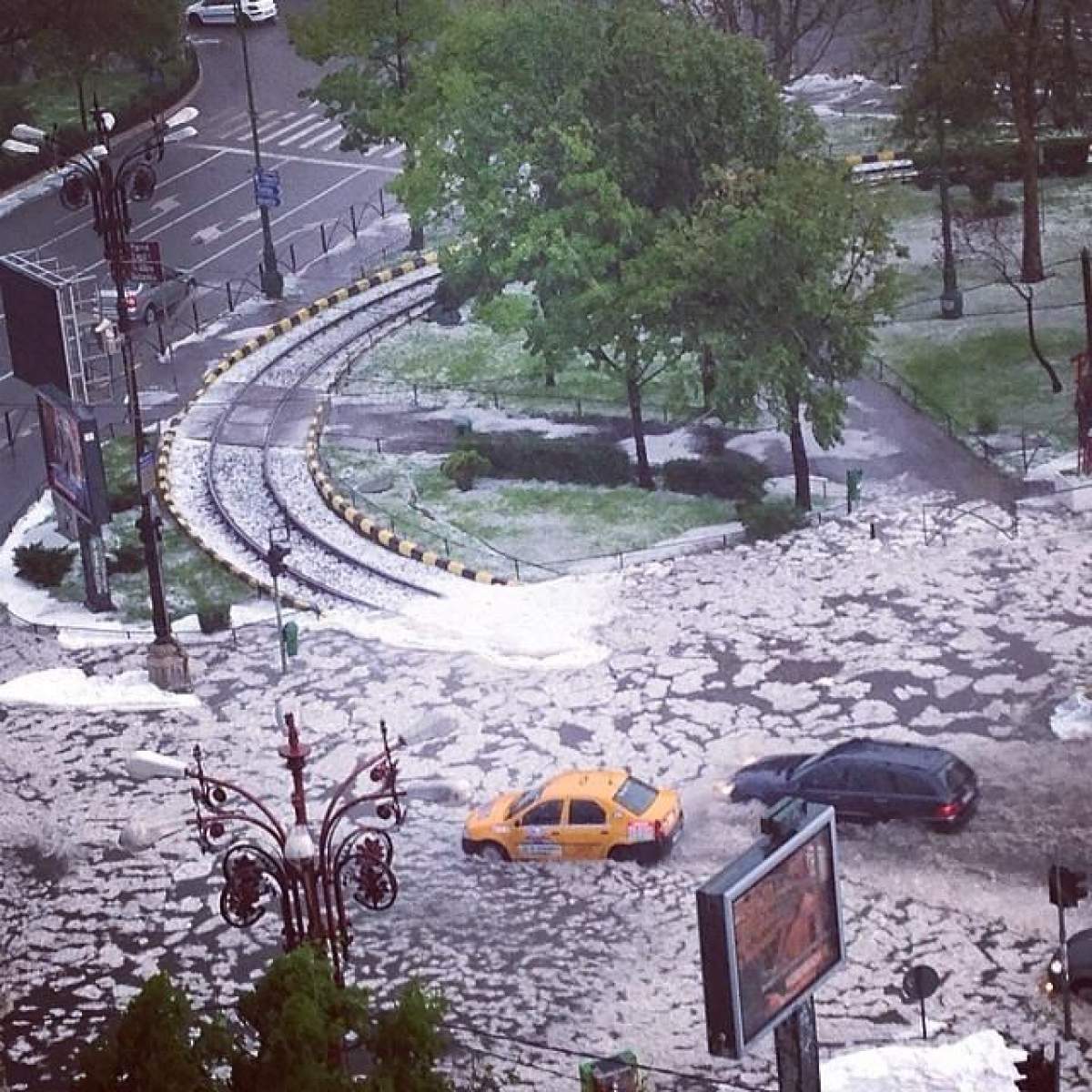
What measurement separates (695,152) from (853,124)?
27698mm

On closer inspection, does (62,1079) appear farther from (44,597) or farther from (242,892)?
(44,597)

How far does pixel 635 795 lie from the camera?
1688 inches

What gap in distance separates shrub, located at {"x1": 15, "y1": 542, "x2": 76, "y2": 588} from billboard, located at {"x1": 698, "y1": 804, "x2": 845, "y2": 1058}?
29.0 meters

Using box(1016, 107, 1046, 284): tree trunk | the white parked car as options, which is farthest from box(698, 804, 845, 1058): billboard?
the white parked car

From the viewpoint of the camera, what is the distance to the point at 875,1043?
37.2 metres

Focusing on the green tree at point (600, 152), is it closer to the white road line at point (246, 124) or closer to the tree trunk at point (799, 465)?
the tree trunk at point (799, 465)

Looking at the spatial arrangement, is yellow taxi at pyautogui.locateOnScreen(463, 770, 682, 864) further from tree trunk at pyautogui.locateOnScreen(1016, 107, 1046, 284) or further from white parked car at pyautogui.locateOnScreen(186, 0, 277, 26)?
white parked car at pyautogui.locateOnScreen(186, 0, 277, 26)

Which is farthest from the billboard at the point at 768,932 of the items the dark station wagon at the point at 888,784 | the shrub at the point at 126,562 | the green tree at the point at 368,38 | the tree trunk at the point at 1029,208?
the green tree at the point at 368,38

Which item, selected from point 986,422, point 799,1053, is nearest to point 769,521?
point 986,422

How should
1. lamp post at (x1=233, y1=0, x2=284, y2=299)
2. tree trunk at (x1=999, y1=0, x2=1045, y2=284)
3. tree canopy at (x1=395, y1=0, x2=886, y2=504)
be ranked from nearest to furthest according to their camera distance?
1. tree canopy at (x1=395, y1=0, x2=886, y2=504)
2. tree trunk at (x1=999, y1=0, x2=1045, y2=284)
3. lamp post at (x1=233, y1=0, x2=284, y2=299)

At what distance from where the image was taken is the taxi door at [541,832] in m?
42.6

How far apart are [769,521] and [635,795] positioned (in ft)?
44.9

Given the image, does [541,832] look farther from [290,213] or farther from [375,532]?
[290,213]

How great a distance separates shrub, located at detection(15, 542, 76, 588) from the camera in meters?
57.8
